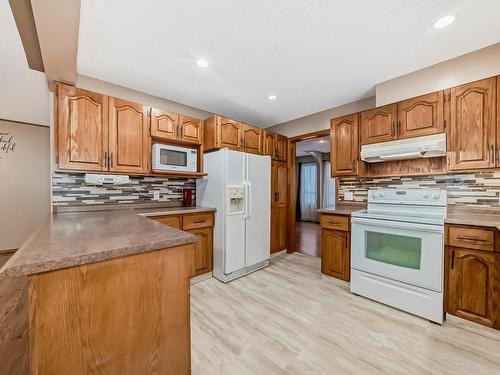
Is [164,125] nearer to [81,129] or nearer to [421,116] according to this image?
[81,129]

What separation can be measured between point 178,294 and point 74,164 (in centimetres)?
184

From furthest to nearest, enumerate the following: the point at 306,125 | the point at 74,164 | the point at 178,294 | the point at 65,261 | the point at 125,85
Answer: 1. the point at 306,125
2. the point at 125,85
3. the point at 74,164
4. the point at 178,294
5. the point at 65,261

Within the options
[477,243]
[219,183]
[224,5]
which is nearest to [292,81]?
[224,5]

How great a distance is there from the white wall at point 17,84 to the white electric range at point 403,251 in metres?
3.44

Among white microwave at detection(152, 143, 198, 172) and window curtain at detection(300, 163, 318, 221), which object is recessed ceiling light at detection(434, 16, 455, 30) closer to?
white microwave at detection(152, 143, 198, 172)

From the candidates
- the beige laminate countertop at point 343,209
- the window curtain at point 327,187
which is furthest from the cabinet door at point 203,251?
the window curtain at point 327,187

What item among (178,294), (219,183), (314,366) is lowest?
(314,366)

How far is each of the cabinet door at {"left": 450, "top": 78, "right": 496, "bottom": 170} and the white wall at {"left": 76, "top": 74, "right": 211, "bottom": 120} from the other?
304 cm

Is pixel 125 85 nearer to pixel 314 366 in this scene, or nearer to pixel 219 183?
pixel 219 183

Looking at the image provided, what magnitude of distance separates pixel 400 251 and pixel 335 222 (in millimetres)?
702

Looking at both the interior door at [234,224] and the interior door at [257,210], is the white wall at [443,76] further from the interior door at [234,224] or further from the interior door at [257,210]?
the interior door at [234,224]

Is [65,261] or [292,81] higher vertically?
[292,81]

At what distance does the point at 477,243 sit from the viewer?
5.71ft

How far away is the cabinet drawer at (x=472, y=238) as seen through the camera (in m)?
1.70
